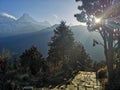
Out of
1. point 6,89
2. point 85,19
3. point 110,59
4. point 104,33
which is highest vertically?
point 85,19

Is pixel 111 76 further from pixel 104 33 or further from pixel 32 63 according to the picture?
pixel 32 63

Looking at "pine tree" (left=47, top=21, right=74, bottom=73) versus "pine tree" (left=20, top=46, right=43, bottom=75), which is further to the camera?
"pine tree" (left=20, top=46, right=43, bottom=75)

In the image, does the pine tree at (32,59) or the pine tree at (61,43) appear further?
the pine tree at (32,59)

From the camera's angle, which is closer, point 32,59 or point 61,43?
point 61,43

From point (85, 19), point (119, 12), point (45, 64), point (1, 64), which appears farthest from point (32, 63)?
point (119, 12)

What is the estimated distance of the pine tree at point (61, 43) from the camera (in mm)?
51562

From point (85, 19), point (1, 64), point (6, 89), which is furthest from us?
point (1, 64)

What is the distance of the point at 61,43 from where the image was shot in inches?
2026

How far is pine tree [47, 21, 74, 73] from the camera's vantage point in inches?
2030

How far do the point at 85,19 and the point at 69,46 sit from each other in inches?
1256

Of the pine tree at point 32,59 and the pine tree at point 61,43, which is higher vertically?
the pine tree at point 61,43

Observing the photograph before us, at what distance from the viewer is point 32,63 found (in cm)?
5306

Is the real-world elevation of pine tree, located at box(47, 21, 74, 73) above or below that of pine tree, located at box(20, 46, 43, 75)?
above

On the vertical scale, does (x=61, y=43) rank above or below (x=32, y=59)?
above
